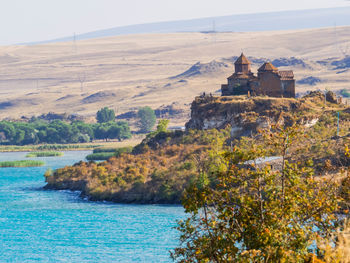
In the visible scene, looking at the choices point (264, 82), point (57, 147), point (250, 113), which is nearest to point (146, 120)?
point (57, 147)

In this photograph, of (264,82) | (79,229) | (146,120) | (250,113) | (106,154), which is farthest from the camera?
(146,120)

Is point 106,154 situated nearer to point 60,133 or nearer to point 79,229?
point 60,133

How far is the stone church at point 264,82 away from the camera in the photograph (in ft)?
279

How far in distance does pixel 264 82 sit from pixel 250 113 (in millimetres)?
7594

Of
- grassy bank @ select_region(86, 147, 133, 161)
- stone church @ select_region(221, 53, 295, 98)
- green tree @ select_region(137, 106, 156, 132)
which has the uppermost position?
stone church @ select_region(221, 53, 295, 98)

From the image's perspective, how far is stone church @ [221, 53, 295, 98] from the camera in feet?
279

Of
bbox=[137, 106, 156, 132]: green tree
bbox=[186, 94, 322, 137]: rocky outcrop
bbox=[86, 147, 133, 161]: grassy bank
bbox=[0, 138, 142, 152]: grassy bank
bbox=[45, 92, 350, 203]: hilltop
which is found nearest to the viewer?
bbox=[45, 92, 350, 203]: hilltop

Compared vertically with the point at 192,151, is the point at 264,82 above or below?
above

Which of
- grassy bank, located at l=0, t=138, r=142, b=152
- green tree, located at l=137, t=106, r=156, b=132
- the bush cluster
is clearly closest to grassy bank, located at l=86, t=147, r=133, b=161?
grassy bank, located at l=0, t=138, r=142, b=152

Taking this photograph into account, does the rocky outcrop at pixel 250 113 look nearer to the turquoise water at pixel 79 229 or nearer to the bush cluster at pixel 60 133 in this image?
the turquoise water at pixel 79 229

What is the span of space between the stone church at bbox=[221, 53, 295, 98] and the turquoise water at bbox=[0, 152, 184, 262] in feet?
92.9

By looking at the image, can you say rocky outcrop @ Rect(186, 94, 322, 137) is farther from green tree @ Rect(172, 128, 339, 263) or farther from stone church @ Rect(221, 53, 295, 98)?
green tree @ Rect(172, 128, 339, 263)

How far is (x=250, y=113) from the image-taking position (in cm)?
8000

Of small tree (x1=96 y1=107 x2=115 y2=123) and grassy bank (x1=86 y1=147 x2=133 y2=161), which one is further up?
grassy bank (x1=86 y1=147 x2=133 y2=161)
